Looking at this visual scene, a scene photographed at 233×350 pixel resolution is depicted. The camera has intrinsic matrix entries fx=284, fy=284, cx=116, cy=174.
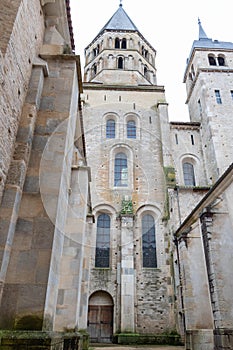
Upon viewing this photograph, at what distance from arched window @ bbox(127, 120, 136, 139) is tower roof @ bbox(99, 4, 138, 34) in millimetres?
12231

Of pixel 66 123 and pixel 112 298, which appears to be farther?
pixel 112 298

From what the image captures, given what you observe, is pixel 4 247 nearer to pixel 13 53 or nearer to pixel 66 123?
pixel 66 123

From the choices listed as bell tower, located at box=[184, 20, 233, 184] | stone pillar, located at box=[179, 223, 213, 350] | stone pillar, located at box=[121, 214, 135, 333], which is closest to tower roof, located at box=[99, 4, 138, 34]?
bell tower, located at box=[184, 20, 233, 184]

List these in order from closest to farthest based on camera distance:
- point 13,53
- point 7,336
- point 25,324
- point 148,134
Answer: point 7,336, point 25,324, point 13,53, point 148,134

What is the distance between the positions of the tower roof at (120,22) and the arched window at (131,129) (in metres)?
12.2

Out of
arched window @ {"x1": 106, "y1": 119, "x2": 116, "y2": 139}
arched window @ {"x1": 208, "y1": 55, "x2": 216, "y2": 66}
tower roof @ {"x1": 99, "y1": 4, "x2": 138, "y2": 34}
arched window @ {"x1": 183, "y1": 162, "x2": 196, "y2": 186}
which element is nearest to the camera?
arched window @ {"x1": 183, "y1": 162, "x2": 196, "y2": 186}

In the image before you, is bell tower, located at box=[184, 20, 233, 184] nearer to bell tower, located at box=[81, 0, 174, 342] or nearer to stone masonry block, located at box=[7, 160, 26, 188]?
bell tower, located at box=[81, 0, 174, 342]

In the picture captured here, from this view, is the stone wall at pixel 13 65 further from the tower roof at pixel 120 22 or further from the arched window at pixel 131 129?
the tower roof at pixel 120 22

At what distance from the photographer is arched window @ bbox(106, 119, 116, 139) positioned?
21.1 metres

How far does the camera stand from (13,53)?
16.2ft

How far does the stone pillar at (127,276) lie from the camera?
1465cm

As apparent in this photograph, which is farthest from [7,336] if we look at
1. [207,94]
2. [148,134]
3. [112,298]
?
[207,94]

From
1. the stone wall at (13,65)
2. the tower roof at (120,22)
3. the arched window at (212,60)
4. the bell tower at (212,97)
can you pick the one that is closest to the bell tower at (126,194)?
the tower roof at (120,22)

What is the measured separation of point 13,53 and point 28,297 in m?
4.00
